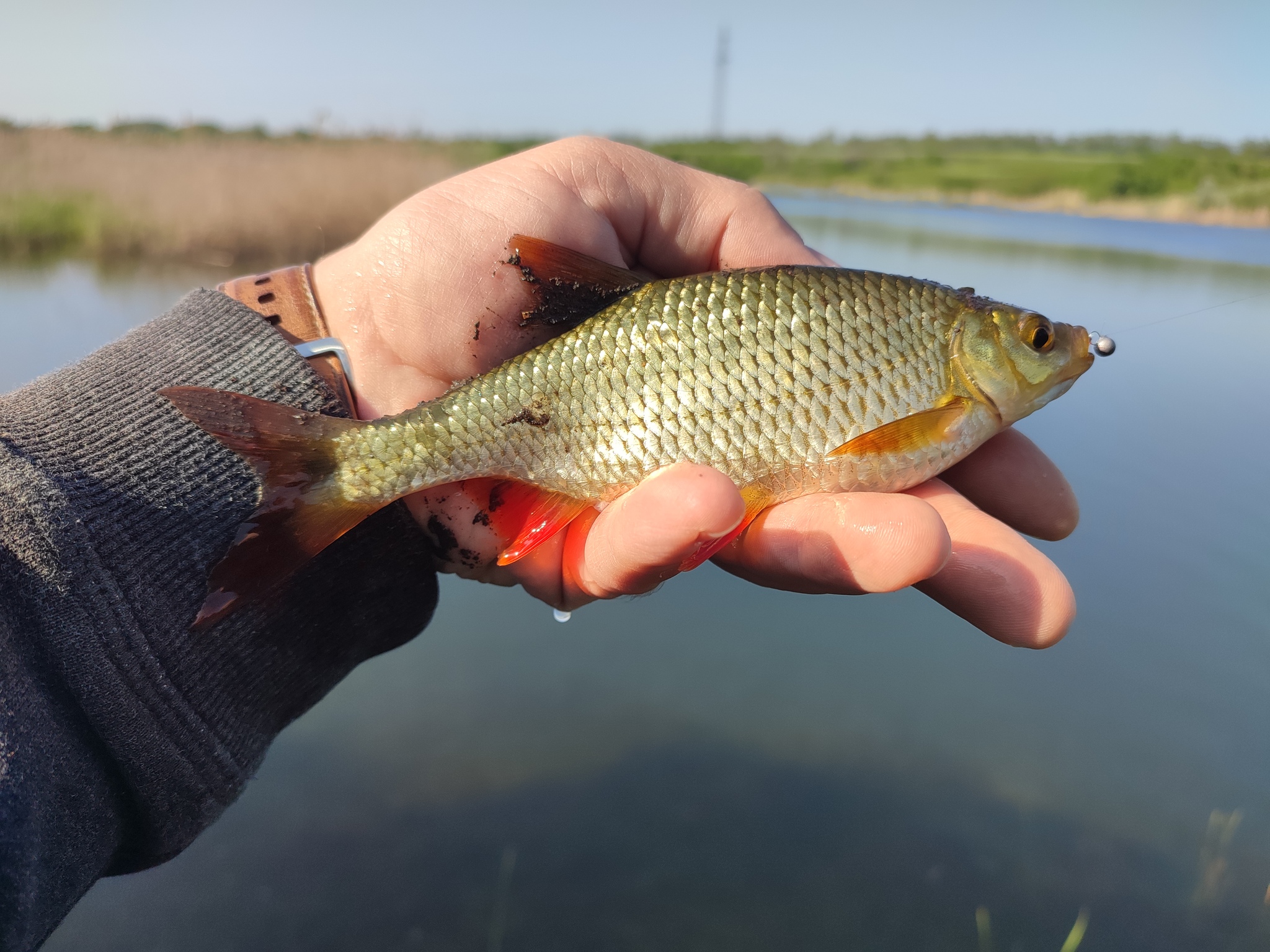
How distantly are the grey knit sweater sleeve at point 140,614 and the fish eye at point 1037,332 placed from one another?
193 cm

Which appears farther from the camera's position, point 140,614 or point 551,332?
point 551,332

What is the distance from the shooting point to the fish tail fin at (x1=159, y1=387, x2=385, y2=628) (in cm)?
180

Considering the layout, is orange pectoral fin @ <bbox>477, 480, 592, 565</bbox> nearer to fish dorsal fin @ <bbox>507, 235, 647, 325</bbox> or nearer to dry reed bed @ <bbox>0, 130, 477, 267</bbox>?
fish dorsal fin @ <bbox>507, 235, 647, 325</bbox>

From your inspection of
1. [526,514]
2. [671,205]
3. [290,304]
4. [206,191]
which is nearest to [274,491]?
[526,514]

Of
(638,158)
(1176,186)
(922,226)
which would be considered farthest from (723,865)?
(1176,186)

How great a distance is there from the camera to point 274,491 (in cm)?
190

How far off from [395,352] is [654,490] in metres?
1.31

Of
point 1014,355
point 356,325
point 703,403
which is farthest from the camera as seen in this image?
point 356,325

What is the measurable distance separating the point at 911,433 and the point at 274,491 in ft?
5.42

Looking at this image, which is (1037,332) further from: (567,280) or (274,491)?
(274,491)

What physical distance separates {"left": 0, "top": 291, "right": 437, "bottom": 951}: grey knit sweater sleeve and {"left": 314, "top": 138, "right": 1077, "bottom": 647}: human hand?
1.07 feet

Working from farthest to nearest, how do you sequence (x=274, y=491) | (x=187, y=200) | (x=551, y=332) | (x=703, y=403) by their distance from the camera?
(x=187, y=200), (x=551, y=332), (x=703, y=403), (x=274, y=491)

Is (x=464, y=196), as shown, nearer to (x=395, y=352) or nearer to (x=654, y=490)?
(x=395, y=352)

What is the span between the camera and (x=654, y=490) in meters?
1.78
